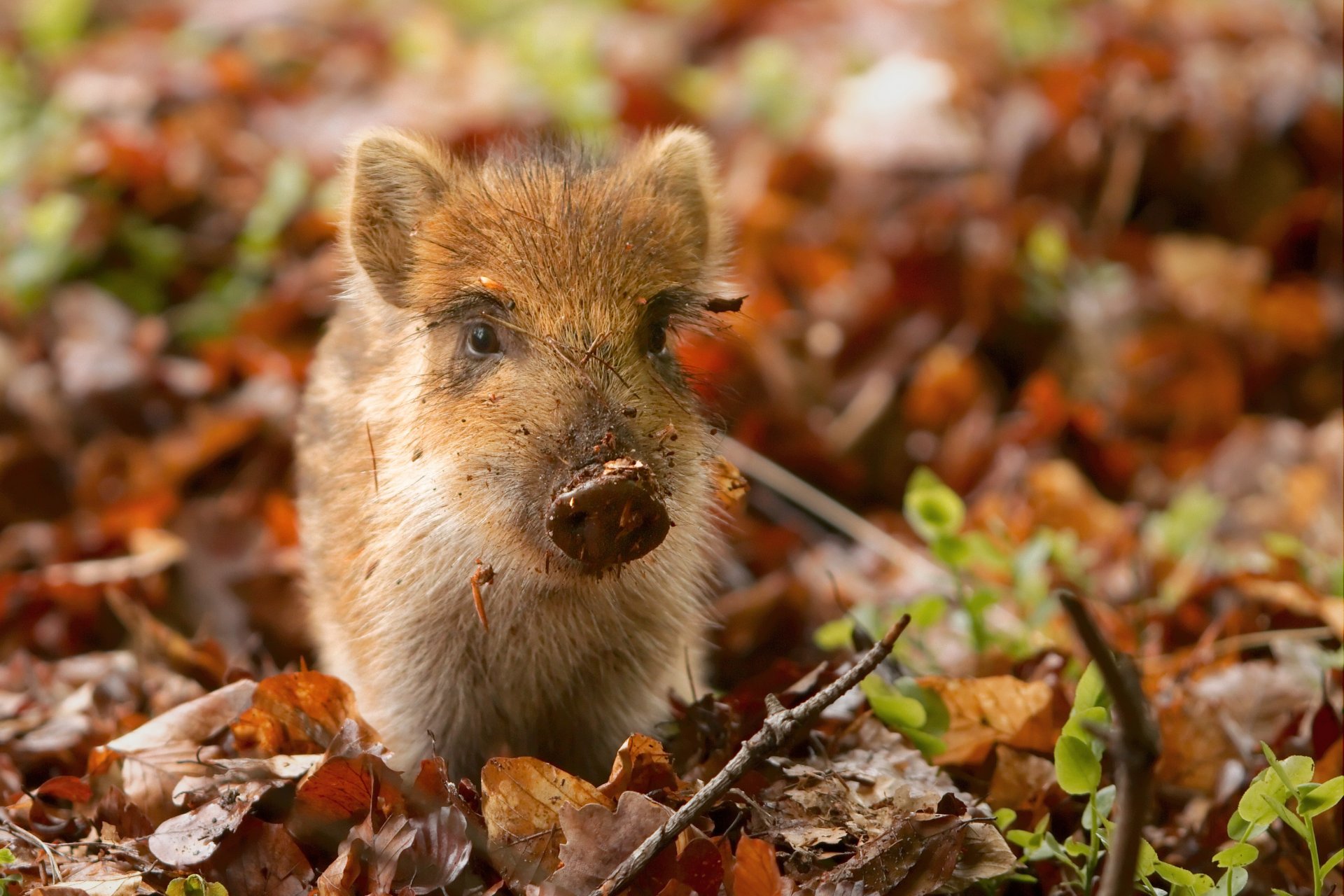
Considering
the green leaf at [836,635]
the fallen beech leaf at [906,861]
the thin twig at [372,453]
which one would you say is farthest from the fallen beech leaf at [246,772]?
the green leaf at [836,635]

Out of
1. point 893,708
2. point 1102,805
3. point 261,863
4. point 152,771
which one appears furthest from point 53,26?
point 1102,805

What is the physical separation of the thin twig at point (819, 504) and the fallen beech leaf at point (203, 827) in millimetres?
2779

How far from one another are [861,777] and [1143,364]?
12.5 feet

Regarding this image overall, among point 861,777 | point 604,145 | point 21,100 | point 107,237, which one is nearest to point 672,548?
point 861,777

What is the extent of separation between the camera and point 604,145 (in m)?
4.53

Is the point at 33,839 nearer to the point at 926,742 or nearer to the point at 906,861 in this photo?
the point at 906,861

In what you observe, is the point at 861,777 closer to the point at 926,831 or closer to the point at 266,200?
the point at 926,831

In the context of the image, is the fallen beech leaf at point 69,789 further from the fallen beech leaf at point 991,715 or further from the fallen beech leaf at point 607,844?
the fallen beech leaf at point 991,715

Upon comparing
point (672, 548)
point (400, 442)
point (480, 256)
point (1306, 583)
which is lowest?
point (1306, 583)

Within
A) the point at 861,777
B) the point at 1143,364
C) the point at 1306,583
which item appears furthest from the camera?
the point at 1143,364

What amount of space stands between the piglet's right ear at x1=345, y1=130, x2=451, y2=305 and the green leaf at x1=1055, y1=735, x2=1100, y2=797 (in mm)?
2112

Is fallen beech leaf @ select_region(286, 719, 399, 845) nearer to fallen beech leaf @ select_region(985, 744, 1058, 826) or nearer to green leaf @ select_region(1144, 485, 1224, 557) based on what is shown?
fallen beech leaf @ select_region(985, 744, 1058, 826)

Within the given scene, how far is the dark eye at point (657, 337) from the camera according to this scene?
3.57 metres

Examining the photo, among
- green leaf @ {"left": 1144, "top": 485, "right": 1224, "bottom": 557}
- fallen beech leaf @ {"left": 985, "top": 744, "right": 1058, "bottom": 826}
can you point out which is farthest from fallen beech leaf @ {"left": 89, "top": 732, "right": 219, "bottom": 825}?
green leaf @ {"left": 1144, "top": 485, "right": 1224, "bottom": 557}
